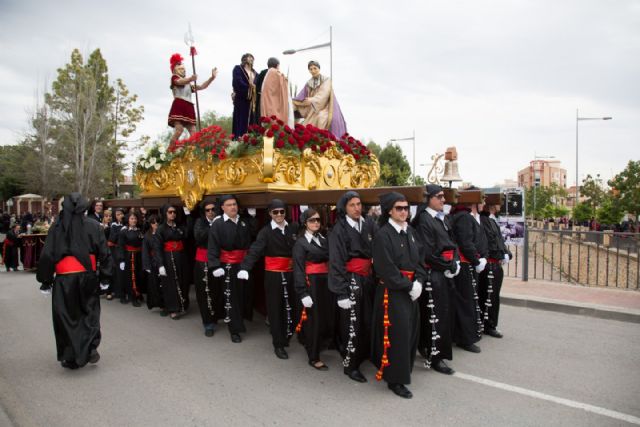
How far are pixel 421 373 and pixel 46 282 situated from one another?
4.03m

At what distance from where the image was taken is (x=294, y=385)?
4051mm

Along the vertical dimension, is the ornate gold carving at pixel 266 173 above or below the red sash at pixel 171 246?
above

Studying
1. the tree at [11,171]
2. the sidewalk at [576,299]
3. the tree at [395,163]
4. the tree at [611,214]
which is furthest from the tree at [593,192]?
the tree at [11,171]

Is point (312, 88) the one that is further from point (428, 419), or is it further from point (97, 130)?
point (97, 130)

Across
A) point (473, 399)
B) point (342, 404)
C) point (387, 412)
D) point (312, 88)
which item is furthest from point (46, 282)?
point (312, 88)

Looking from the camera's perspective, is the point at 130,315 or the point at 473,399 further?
the point at 130,315

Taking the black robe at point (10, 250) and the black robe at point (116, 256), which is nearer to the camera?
the black robe at point (116, 256)

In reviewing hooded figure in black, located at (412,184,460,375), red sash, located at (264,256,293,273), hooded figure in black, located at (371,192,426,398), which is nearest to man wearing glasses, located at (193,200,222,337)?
red sash, located at (264,256,293,273)

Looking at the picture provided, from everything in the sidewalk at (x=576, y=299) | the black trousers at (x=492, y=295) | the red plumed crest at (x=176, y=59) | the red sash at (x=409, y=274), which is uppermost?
the red plumed crest at (x=176, y=59)

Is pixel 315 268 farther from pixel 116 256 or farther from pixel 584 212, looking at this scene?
pixel 584 212

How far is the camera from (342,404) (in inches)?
143

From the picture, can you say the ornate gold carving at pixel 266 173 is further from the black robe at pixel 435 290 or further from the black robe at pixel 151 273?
the black robe at pixel 435 290

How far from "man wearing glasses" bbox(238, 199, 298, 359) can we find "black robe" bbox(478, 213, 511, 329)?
8.34 feet

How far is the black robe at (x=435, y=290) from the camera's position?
437cm
